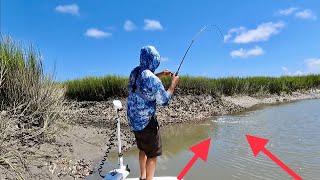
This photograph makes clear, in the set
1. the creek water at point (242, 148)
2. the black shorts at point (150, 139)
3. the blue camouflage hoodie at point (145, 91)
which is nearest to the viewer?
the blue camouflage hoodie at point (145, 91)

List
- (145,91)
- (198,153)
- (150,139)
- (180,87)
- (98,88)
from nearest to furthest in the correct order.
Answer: (145,91), (150,139), (198,153), (180,87), (98,88)

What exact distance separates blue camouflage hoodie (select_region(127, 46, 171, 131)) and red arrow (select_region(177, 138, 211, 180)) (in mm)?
1723

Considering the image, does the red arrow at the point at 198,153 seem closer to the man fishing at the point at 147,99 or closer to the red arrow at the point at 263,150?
the red arrow at the point at 263,150

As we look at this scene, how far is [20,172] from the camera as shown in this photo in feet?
20.6

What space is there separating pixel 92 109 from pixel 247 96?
25.9 feet

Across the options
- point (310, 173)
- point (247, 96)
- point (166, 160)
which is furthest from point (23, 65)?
point (247, 96)

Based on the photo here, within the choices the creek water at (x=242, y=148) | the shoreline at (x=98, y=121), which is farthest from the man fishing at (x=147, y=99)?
the shoreline at (x=98, y=121)

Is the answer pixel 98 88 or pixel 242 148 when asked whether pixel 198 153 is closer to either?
pixel 242 148

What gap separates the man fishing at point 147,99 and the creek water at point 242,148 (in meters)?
1.47

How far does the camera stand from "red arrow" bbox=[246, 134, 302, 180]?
689 cm

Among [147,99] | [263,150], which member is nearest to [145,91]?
[147,99]

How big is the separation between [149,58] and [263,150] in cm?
393

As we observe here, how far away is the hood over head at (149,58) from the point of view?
18.1ft

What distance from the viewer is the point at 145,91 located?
5477mm
